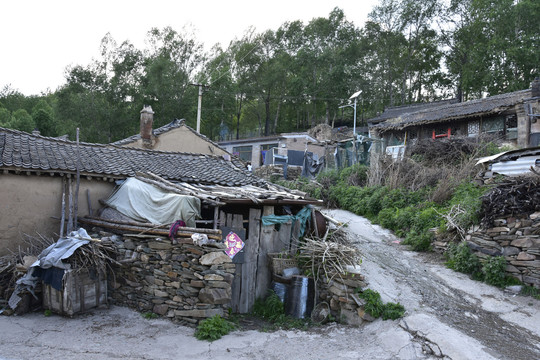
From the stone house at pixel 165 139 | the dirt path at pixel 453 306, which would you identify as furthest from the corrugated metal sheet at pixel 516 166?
the stone house at pixel 165 139

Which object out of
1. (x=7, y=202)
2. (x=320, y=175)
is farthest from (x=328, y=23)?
(x=7, y=202)

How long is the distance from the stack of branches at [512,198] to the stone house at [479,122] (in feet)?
29.7

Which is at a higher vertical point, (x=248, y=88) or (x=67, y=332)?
(x=248, y=88)

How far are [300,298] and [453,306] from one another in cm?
318

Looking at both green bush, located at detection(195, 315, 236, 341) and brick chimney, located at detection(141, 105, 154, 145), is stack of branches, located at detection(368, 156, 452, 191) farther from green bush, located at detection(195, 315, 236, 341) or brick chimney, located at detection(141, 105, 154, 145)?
brick chimney, located at detection(141, 105, 154, 145)

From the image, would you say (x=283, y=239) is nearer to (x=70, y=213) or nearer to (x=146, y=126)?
(x=70, y=213)

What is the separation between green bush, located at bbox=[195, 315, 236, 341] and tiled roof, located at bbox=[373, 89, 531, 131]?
55.0 feet

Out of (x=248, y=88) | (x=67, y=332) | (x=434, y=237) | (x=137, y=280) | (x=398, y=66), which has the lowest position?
(x=67, y=332)

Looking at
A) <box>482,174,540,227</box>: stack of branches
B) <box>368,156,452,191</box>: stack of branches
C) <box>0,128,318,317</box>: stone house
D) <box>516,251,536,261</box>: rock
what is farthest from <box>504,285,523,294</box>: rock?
<box>368,156,452,191</box>: stack of branches

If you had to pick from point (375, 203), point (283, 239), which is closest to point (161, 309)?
point (283, 239)

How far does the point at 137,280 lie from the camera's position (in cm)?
835

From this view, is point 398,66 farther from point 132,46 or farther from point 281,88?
point 132,46

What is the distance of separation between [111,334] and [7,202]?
16.2 ft

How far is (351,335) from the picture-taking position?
6852 mm
